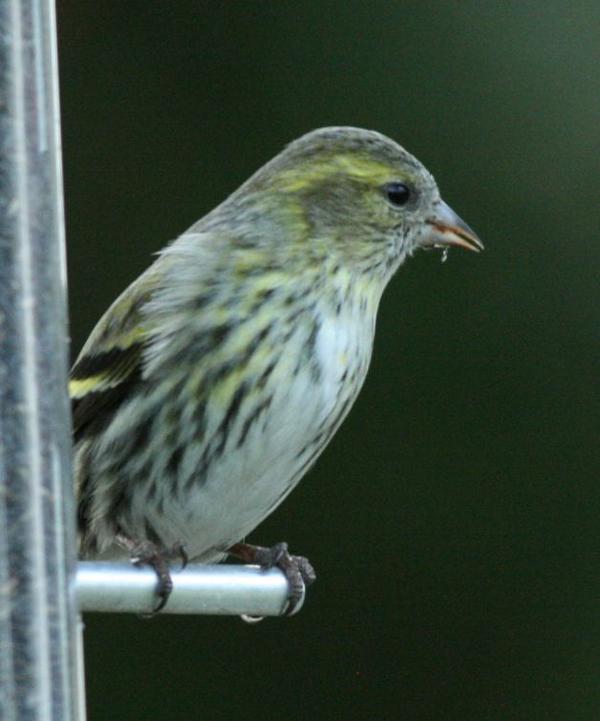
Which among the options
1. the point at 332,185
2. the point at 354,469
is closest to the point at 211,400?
the point at 332,185

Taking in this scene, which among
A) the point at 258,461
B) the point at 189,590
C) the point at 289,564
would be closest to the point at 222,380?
the point at 258,461

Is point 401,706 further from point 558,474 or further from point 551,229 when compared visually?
point 551,229

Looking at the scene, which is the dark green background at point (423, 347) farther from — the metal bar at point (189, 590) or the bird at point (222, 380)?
the metal bar at point (189, 590)

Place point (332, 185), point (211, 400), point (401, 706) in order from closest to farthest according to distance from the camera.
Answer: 1. point (211, 400)
2. point (332, 185)
3. point (401, 706)

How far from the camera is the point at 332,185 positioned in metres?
3.73

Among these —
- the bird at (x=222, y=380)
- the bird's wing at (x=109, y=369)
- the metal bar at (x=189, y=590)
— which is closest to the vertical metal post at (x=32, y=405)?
the metal bar at (x=189, y=590)

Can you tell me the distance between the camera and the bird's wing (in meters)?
3.41

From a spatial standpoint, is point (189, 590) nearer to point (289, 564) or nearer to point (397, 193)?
point (289, 564)

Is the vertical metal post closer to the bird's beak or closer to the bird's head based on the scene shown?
the bird's head

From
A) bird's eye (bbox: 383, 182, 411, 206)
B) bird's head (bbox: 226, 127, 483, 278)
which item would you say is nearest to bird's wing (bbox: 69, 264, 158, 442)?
bird's head (bbox: 226, 127, 483, 278)

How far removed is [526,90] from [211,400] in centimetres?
197

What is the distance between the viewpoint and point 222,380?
10.8ft

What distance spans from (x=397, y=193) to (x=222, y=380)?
0.62m

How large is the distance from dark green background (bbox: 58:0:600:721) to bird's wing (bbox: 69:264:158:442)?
149cm
